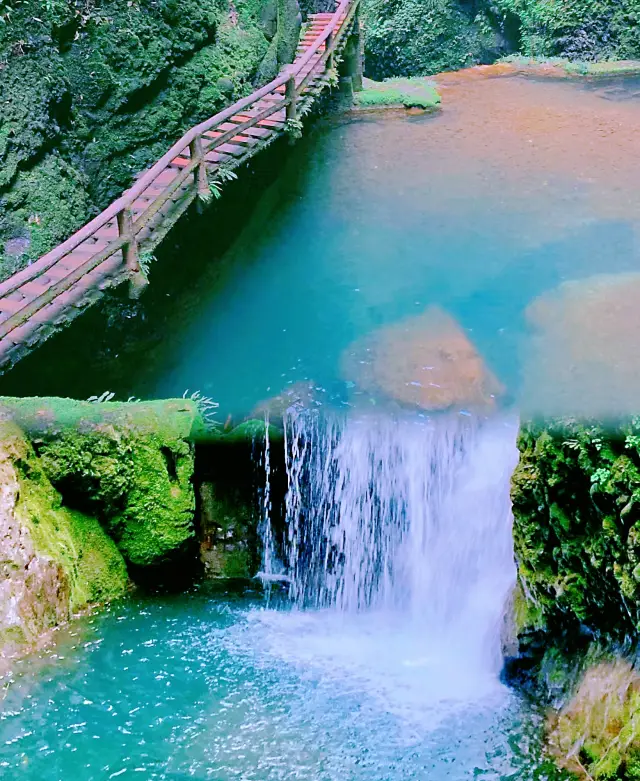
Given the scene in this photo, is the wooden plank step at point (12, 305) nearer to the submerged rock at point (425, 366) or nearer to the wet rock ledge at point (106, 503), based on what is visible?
the wet rock ledge at point (106, 503)

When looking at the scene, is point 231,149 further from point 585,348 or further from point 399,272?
point 585,348

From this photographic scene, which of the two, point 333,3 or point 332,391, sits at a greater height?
point 333,3

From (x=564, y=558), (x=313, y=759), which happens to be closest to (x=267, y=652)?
(x=313, y=759)

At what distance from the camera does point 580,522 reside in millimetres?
6527

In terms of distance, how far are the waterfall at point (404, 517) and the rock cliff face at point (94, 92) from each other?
16.7 feet

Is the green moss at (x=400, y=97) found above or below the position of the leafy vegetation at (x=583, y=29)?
below

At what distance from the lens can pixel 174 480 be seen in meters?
8.61

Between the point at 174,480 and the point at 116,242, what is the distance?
3065 mm

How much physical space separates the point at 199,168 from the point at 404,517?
5706 millimetres

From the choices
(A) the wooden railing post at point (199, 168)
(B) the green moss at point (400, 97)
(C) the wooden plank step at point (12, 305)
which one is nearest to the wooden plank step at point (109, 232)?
(A) the wooden railing post at point (199, 168)

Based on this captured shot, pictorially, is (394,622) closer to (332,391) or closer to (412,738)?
(412,738)

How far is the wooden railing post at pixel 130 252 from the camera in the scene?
946 cm

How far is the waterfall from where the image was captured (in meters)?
8.52

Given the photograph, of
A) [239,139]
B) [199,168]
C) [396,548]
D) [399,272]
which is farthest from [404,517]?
[239,139]
